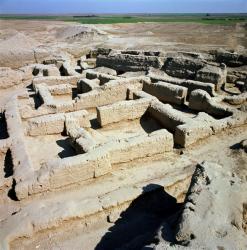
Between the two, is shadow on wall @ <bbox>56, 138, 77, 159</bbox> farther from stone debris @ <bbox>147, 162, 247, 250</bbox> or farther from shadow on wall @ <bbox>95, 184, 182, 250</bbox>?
stone debris @ <bbox>147, 162, 247, 250</bbox>

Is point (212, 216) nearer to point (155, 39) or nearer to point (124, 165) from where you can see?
point (124, 165)

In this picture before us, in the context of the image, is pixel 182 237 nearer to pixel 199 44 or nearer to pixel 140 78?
pixel 140 78

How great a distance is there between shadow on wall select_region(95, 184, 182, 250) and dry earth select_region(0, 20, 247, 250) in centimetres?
2

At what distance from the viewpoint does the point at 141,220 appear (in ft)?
21.5

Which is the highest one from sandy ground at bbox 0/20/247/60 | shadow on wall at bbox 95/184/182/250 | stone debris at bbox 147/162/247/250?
stone debris at bbox 147/162/247/250

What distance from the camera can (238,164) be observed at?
337 inches

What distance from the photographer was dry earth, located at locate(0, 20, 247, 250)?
5.30m

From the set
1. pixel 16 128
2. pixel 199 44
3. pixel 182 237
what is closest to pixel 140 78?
pixel 16 128

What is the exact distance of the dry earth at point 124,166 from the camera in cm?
530

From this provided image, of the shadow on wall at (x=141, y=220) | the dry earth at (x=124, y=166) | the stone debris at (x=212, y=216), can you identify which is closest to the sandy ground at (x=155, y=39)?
the dry earth at (x=124, y=166)

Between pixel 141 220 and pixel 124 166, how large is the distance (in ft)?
6.83

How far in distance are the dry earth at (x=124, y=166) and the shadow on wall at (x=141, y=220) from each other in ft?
0.08

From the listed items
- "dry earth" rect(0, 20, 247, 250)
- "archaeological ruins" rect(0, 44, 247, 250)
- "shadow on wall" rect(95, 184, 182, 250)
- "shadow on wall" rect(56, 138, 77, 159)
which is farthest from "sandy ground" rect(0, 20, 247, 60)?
"shadow on wall" rect(95, 184, 182, 250)

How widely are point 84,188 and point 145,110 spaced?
15.7 feet
